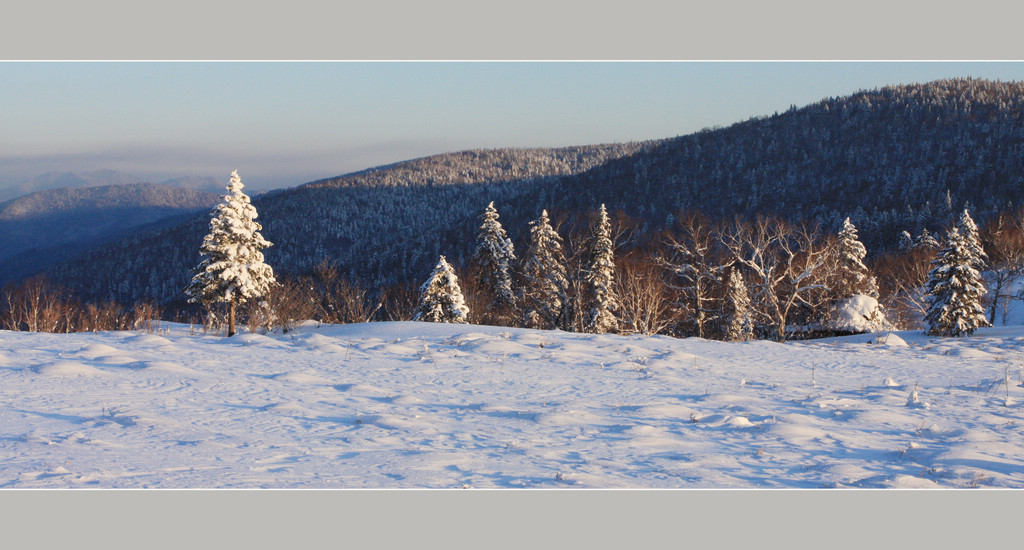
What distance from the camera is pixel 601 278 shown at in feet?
110

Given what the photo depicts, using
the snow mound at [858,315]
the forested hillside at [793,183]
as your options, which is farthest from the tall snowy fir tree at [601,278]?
the forested hillside at [793,183]

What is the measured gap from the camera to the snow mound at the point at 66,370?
331 inches

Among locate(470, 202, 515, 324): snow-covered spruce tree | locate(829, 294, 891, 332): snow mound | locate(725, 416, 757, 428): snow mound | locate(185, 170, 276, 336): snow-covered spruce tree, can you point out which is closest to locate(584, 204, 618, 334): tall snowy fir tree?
locate(470, 202, 515, 324): snow-covered spruce tree

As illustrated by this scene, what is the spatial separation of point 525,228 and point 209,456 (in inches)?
5278

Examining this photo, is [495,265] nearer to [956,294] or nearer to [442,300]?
[442,300]

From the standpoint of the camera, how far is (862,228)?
404 ft

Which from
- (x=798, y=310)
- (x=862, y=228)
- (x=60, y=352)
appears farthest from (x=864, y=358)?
(x=862, y=228)

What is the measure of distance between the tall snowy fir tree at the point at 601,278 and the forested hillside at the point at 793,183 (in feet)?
293

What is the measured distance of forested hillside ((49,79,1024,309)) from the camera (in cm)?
13162

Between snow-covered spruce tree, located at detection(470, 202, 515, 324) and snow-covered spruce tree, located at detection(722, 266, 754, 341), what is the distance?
12.3 meters

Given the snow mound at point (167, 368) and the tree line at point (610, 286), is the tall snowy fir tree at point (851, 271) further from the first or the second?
the snow mound at point (167, 368)

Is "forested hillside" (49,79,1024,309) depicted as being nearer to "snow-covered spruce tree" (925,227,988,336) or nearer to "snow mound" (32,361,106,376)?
"snow-covered spruce tree" (925,227,988,336)

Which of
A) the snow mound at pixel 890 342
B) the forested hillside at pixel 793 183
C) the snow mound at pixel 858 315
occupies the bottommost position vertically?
the snow mound at pixel 858 315

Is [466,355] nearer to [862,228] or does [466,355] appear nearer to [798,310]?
[798,310]
